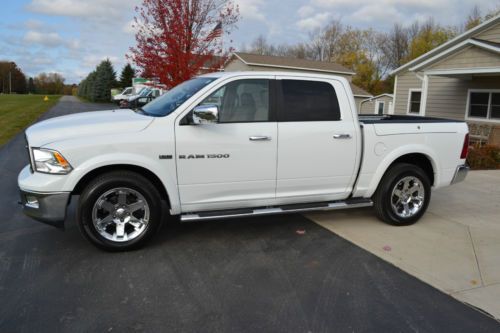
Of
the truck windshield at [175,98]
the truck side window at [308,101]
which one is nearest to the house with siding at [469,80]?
the truck side window at [308,101]

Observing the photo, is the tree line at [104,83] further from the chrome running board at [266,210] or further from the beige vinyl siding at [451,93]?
the chrome running board at [266,210]

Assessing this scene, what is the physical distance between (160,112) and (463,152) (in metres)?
4.24

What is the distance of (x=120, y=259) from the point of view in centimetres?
437

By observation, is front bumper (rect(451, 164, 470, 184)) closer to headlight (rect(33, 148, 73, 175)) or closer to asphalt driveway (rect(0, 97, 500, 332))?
asphalt driveway (rect(0, 97, 500, 332))

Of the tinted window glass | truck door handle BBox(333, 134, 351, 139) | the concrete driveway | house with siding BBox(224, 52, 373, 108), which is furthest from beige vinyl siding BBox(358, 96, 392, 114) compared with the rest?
truck door handle BBox(333, 134, 351, 139)

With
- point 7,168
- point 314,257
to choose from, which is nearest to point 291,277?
point 314,257

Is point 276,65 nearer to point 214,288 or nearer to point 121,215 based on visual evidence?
point 121,215

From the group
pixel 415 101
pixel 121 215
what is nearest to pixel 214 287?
pixel 121 215

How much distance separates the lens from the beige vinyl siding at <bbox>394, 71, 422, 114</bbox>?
67.5 ft

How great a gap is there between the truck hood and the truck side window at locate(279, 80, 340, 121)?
5.25ft

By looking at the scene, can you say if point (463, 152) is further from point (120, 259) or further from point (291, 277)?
point (120, 259)

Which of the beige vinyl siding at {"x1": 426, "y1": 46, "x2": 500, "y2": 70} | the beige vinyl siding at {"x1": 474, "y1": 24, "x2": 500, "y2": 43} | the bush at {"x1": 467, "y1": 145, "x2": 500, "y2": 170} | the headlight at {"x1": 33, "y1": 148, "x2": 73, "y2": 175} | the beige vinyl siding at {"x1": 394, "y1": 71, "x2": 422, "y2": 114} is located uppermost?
the beige vinyl siding at {"x1": 474, "y1": 24, "x2": 500, "y2": 43}

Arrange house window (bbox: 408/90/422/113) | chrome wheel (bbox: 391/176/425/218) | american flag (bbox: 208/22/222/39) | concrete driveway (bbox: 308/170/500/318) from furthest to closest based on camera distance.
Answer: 1. house window (bbox: 408/90/422/113)
2. american flag (bbox: 208/22/222/39)
3. chrome wheel (bbox: 391/176/425/218)
4. concrete driveway (bbox: 308/170/500/318)

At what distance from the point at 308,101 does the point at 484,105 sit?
44.2ft
